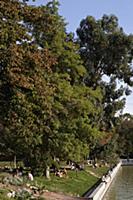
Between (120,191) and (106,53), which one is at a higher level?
(106,53)

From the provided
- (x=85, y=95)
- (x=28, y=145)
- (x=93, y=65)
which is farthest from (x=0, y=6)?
(x=93, y=65)

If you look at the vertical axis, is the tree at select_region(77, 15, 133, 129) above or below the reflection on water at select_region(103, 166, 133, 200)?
above

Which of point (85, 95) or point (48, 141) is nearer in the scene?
point (48, 141)

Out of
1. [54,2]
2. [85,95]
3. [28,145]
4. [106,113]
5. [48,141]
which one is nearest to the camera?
[28,145]

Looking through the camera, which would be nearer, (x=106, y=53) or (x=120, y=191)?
(x=120, y=191)

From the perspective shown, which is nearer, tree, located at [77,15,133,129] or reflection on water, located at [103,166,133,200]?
reflection on water, located at [103,166,133,200]

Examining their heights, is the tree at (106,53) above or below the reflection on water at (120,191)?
above

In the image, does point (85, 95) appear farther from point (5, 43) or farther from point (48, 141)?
point (5, 43)

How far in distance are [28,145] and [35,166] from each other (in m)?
3.36

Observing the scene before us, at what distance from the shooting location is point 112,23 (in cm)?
5612

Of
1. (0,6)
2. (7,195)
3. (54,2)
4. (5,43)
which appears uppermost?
(54,2)

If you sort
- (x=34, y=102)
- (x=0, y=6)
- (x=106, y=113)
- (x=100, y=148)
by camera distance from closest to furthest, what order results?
(x=0, y=6) < (x=34, y=102) < (x=106, y=113) < (x=100, y=148)

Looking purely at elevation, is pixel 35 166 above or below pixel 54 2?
below

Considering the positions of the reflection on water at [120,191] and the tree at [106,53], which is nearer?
the reflection on water at [120,191]
